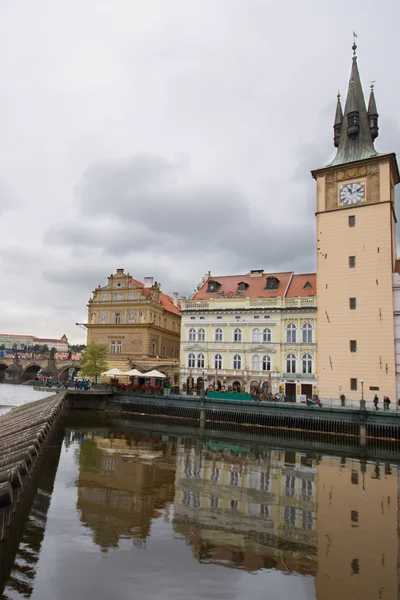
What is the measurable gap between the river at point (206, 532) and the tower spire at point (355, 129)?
106ft

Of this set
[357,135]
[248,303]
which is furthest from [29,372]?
[357,135]

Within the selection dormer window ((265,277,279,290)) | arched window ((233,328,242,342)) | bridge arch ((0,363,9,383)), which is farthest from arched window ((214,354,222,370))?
bridge arch ((0,363,9,383))

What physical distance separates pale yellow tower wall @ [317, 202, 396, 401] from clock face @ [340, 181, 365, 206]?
92 cm

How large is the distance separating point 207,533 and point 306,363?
34.0 metres

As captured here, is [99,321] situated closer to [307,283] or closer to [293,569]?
[307,283]

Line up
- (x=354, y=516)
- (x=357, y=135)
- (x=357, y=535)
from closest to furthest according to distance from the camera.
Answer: (x=357, y=535)
(x=354, y=516)
(x=357, y=135)

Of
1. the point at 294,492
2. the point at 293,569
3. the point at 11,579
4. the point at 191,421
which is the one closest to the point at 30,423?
the point at 11,579

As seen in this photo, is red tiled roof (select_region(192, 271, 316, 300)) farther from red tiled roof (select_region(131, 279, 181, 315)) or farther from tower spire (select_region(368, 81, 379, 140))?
tower spire (select_region(368, 81, 379, 140))

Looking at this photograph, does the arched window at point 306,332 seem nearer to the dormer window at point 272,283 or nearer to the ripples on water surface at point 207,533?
the dormer window at point 272,283

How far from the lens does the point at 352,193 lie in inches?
1757

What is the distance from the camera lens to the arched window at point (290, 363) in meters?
45.8

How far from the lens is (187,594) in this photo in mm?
9344

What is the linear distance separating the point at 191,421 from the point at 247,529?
Result: 2889cm

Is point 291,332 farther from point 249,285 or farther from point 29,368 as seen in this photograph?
point 29,368
